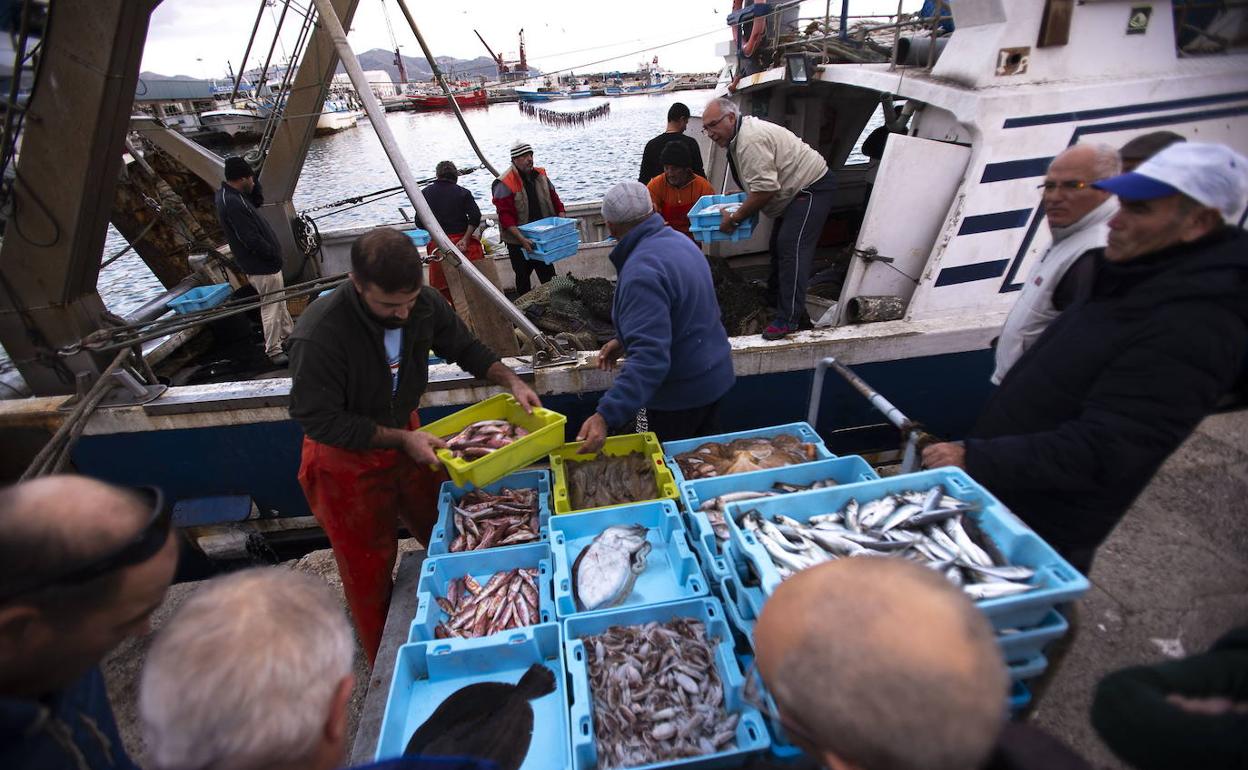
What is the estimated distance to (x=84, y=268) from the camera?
4.03 meters

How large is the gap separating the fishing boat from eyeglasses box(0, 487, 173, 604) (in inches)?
113

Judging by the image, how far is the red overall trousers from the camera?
9.63 ft

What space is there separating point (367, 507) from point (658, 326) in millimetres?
1824

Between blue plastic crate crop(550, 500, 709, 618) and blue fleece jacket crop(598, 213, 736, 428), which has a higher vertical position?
blue fleece jacket crop(598, 213, 736, 428)

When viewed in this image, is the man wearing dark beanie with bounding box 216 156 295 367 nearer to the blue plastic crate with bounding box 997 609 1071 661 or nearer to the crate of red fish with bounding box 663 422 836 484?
the crate of red fish with bounding box 663 422 836 484

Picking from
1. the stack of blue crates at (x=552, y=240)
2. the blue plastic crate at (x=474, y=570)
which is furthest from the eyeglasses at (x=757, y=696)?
the stack of blue crates at (x=552, y=240)

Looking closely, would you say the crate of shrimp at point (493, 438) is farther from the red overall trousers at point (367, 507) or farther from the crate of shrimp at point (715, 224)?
the crate of shrimp at point (715, 224)

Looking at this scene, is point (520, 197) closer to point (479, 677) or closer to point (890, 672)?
point (479, 677)

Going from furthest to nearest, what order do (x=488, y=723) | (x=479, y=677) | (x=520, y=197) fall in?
(x=520, y=197) < (x=479, y=677) < (x=488, y=723)

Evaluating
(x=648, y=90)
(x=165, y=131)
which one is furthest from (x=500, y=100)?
(x=165, y=131)

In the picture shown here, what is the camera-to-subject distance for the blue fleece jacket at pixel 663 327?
114 inches

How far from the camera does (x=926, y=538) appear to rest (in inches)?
79.2

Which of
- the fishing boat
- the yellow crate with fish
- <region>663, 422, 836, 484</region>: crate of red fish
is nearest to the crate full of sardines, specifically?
<region>663, 422, 836, 484</region>: crate of red fish

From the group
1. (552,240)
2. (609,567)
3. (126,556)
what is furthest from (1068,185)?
(552,240)
